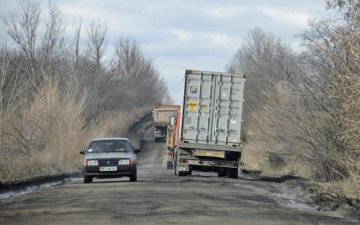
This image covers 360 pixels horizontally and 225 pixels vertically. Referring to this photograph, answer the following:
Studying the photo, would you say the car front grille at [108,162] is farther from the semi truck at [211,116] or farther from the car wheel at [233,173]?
the car wheel at [233,173]

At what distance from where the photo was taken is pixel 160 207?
15.2m

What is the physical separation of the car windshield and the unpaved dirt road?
408 cm

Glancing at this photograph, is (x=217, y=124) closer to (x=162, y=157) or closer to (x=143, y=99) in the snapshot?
(x=162, y=157)

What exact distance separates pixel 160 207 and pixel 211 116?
13.1 meters

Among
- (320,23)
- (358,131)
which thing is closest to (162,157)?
(320,23)

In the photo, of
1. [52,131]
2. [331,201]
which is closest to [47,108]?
[52,131]

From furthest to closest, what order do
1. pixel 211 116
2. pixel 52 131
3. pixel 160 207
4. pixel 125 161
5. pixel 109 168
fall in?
pixel 52 131 → pixel 211 116 → pixel 125 161 → pixel 109 168 → pixel 160 207

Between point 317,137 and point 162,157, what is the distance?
2610 cm

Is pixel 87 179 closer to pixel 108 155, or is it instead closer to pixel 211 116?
pixel 108 155

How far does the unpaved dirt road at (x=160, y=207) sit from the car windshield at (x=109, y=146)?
A: 408cm

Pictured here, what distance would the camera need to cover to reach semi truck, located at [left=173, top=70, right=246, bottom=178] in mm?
27969

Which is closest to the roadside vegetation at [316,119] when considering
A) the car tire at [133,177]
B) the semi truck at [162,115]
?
the car tire at [133,177]

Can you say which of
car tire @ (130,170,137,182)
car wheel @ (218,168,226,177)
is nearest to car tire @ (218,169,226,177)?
car wheel @ (218,168,226,177)

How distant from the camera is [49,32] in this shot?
58.7 metres
